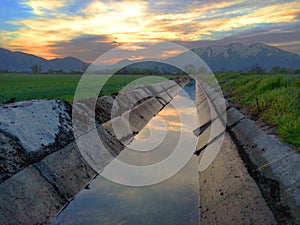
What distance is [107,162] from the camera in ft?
29.7

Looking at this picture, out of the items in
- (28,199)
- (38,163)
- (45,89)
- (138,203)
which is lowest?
(138,203)

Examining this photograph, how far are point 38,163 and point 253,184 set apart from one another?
427 cm

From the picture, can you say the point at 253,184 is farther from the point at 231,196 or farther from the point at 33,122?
the point at 33,122

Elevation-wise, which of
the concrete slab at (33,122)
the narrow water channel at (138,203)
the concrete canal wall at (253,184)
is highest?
the concrete slab at (33,122)

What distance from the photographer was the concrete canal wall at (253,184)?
14.9ft

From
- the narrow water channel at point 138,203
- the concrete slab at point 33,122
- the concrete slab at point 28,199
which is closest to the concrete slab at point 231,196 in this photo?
the narrow water channel at point 138,203

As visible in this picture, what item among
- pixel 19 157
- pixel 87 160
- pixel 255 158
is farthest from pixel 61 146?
pixel 255 158

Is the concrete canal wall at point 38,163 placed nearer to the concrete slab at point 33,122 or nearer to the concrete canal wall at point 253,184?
the concrete slab at point 33,122

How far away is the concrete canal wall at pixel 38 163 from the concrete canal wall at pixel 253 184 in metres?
2.90

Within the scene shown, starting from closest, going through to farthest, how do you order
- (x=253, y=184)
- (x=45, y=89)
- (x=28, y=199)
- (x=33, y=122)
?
(x=28, y=199), (x=253, y=184), (x=33, y=122), (x=45, y=89)

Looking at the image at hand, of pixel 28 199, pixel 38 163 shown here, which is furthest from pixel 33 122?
pixel 28 199

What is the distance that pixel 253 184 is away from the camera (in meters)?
5.54

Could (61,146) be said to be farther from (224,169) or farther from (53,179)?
(224,169)

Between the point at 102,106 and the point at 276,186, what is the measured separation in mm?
8847
